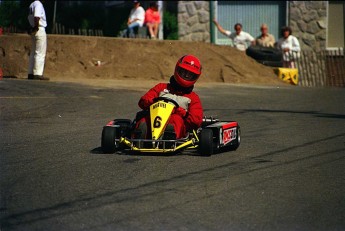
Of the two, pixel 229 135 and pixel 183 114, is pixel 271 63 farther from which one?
pixel 183 114

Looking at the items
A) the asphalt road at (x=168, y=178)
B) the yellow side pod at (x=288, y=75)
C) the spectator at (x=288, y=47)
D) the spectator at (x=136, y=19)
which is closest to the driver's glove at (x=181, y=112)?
the asphalt road at (x=168, y=178)

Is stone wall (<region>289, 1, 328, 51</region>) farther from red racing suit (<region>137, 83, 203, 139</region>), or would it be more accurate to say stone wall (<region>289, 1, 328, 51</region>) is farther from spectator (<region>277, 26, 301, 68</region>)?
red racing suit (<region>137, 83, 203, 139</region>)

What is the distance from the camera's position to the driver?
11.2 meters

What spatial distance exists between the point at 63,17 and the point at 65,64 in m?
9.75

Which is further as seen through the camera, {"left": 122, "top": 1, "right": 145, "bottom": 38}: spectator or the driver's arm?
{"left": 122, "top": 1, "right": 145, "bottom": 38}: spectator

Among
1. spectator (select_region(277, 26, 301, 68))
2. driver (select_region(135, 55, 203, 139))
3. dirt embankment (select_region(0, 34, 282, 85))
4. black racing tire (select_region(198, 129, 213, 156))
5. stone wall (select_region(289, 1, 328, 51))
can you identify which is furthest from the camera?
stone wall (select_region(289, 1, 328, 51))

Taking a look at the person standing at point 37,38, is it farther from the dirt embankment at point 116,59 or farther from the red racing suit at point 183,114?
the red racing suit at point 183,114

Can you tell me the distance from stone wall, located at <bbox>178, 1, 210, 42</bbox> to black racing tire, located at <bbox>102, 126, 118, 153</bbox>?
63.3ft

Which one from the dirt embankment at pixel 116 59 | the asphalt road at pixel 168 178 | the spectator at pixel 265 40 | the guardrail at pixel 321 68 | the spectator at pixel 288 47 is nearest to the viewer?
the asphalt road at pixel 168 178

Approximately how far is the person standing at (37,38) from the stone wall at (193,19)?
390 inches

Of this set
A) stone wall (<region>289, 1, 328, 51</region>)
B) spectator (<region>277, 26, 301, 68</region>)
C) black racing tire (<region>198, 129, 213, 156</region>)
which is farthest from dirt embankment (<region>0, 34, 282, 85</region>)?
black racing tire (<region>198, 129, 213, 156</region>)

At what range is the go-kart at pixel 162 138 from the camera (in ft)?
36.1

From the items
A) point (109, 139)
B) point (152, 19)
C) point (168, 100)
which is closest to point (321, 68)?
point (152, 19)

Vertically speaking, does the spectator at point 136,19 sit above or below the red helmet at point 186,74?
above
